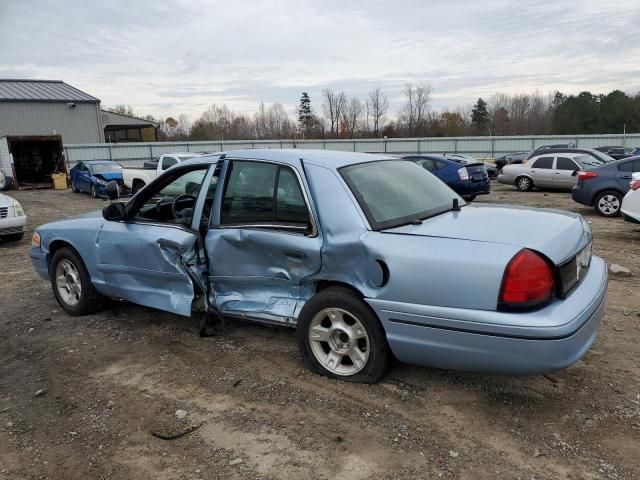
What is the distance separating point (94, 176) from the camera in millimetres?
21375

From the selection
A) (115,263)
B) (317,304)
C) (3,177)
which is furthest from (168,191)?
(3,177)

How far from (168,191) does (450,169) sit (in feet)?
38.3

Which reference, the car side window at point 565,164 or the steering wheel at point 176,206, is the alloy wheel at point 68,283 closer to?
the steering wheel at point 176,206

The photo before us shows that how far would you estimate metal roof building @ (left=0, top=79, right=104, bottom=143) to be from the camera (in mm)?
36719

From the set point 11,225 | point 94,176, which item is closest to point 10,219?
point 11,225

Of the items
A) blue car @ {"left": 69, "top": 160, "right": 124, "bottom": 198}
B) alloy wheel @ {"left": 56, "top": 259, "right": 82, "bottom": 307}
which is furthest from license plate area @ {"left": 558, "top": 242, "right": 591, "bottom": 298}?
blue car @ {"left": 69, "top": 160, "right": 124, "bottom": 198}

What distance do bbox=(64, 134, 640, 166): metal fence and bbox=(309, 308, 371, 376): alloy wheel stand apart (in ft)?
104

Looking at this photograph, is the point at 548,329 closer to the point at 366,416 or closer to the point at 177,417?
the point at 366,416

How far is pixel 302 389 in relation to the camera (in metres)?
3.53

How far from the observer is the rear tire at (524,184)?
18.0 meters

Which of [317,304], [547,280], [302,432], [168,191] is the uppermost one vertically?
[168,191]

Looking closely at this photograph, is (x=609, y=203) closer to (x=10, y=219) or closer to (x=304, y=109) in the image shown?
(x=10, y=219)

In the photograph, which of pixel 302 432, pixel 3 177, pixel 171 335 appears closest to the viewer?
pixel 302 432

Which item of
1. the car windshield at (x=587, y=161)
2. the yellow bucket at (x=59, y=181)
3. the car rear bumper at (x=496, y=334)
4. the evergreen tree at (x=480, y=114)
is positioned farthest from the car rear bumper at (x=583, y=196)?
the evergreen tree at (x=480, y=114)
